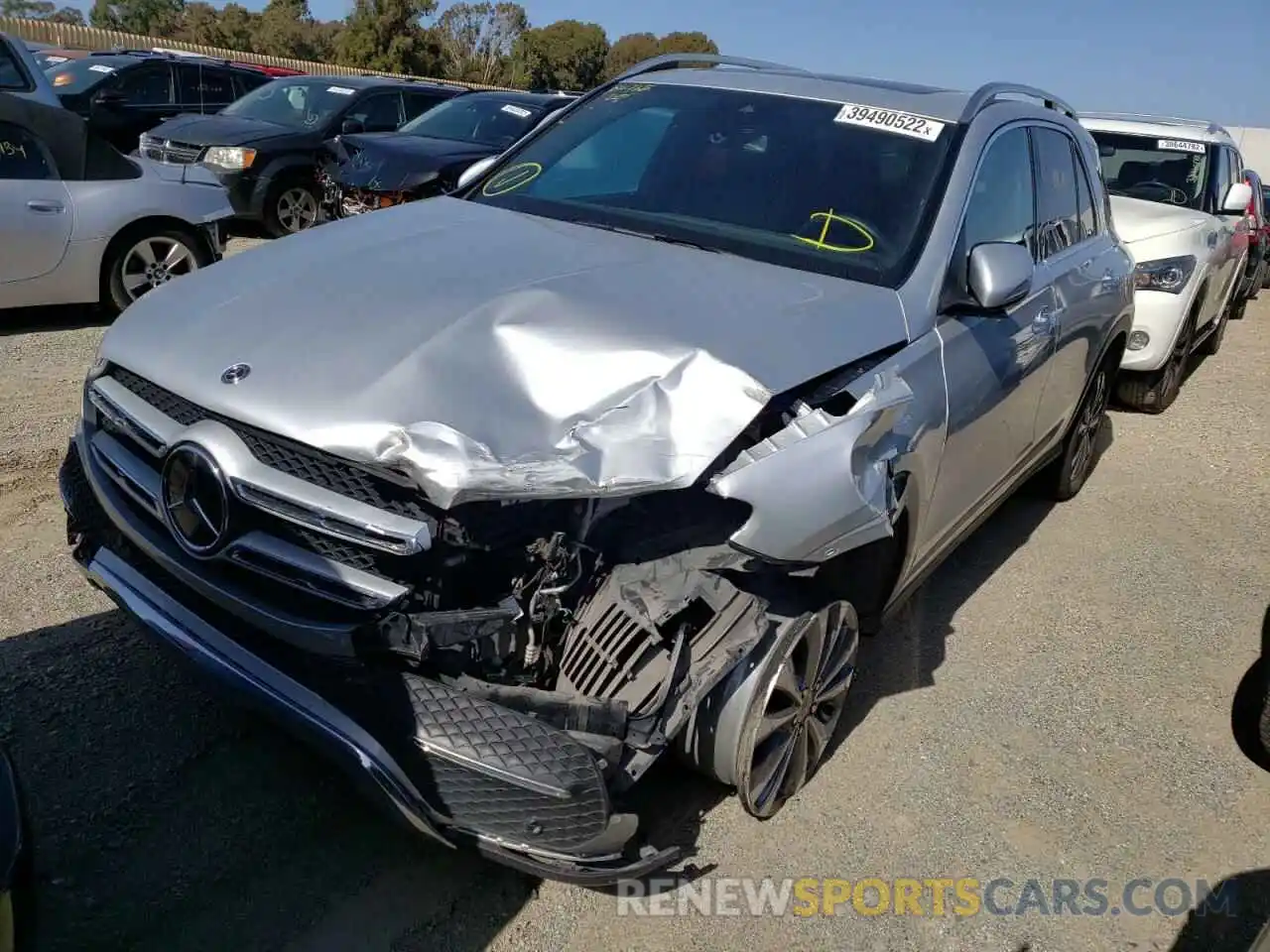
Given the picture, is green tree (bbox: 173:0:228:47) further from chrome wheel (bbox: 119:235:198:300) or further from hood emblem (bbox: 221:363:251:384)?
hood emblem (bbox: 221:363:251:384)

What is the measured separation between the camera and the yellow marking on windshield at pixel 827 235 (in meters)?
3.26

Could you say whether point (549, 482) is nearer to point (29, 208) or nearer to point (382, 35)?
point (29, 208)

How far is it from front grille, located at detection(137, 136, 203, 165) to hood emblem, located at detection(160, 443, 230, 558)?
28.9ft

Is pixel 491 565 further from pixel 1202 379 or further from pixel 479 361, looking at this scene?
pixel 1202 379

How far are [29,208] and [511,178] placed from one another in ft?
13.2

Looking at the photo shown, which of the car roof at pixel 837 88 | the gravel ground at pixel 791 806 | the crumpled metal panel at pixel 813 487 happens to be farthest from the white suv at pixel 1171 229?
the crumpled metal panel at pixel 813 487

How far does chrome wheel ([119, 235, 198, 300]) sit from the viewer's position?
274 inches

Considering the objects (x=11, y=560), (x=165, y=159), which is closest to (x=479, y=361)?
(x=11, y=560)

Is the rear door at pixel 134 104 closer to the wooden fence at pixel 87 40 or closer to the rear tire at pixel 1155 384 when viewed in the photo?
the rear tire at pixel 1155 384

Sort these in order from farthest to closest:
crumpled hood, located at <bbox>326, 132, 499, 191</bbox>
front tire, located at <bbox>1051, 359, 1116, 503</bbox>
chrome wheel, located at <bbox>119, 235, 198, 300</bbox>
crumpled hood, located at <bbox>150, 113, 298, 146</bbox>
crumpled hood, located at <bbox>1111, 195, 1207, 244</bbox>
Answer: crumpled hood, located at <bbox>150, 113, 298, 146</bbox> < crumpled hood, located at <bbox>326, 132, 499, 191</bbox> < crumpled hood, located at <bbox>1111, 195, 1207, 244</bbox> < chrome wheel, located at <bbox>119, 235, 198, 300</bbox> < front tire, located at <bbox>1051, 359, 1116, 503</bbox>

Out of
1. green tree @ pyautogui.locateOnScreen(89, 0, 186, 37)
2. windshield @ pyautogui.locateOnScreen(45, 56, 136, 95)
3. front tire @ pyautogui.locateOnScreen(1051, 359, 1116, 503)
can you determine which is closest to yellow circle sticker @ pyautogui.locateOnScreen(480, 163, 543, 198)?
front tire @ pyautogui.locateOnScreen(1051, 359, 1116, 503)

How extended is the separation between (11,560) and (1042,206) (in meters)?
4.27

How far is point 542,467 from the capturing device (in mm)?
2240

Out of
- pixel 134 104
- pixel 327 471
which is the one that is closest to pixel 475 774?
pixel 327 471
